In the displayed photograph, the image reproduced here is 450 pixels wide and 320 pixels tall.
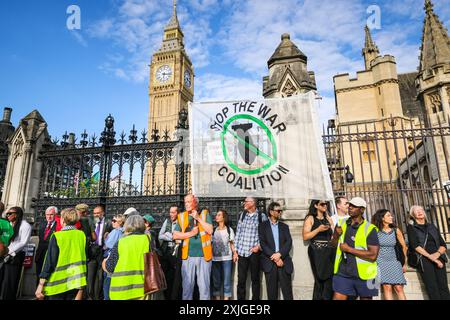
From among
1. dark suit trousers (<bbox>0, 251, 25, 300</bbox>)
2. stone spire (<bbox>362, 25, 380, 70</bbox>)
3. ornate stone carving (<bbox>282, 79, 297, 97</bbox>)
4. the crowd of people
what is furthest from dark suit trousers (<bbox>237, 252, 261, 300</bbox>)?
stone spire (<bbox>362, 25, 380, 70</bbox>)

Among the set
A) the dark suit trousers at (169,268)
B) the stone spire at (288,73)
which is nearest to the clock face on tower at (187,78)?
the stone spire at (288,73)

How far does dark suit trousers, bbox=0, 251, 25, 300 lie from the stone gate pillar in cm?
320

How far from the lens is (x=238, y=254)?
15.3 feet

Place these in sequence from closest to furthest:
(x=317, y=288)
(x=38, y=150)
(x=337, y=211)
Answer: (x=317, y=288), (x=337, y=211), (x=38, y=150)

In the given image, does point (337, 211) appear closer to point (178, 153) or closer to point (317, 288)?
point (317, 288)

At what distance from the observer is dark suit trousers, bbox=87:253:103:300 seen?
17.7 feet

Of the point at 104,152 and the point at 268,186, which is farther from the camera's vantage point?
the point at 104,152

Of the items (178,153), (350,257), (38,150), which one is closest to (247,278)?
(350,257)

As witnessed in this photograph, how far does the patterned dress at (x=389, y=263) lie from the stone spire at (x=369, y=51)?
34979 millimetres

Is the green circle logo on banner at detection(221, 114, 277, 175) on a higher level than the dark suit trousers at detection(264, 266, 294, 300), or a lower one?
higher

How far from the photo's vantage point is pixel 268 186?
5078 millimetres

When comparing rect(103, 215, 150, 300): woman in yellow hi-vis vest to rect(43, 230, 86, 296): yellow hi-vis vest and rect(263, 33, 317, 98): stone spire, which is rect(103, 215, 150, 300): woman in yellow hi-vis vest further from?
rect(263, 33, 317, 98): stone spire

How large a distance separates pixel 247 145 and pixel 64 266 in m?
3.62
